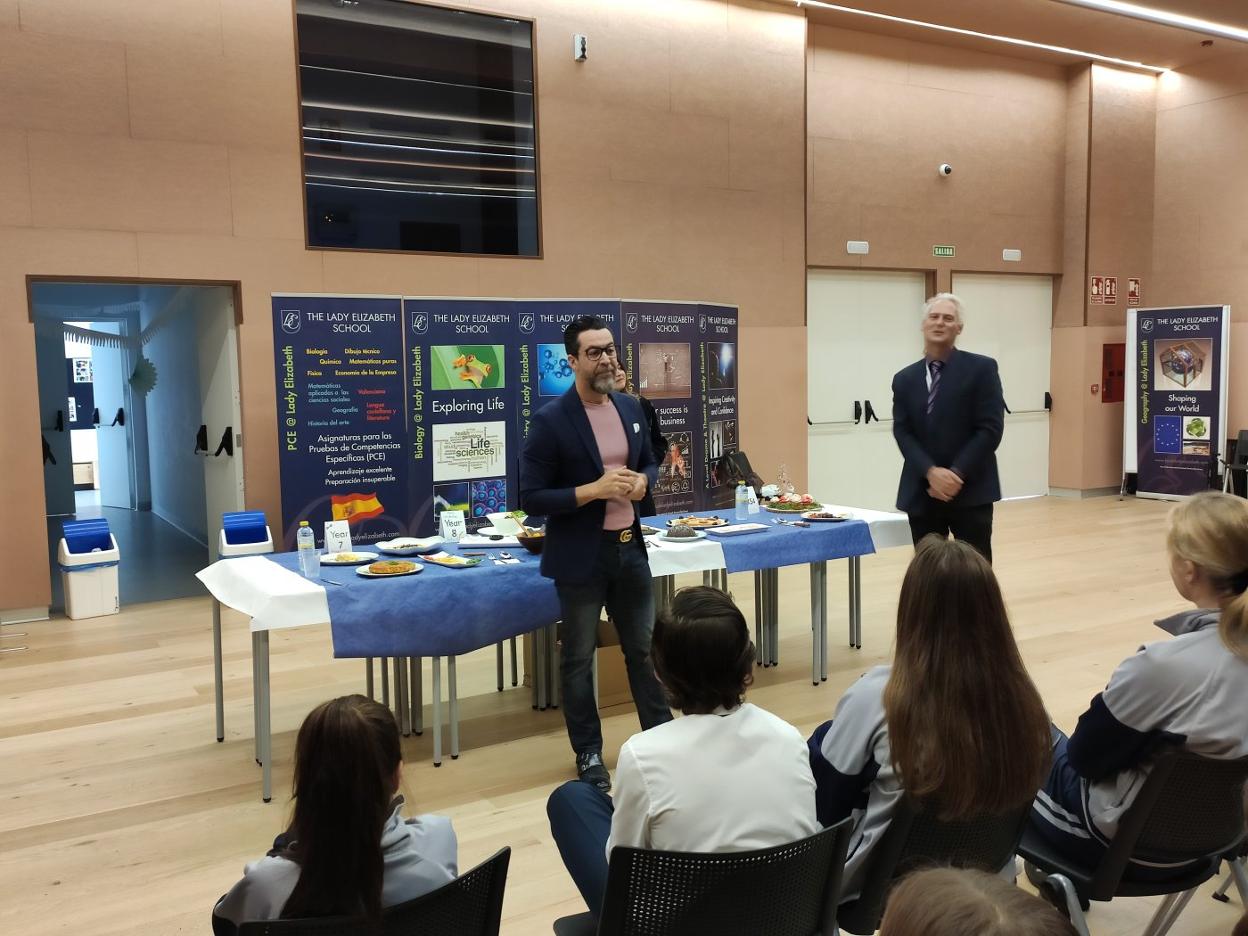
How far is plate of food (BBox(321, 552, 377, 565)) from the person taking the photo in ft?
13.0

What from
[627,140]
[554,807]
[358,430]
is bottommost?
[554,807]

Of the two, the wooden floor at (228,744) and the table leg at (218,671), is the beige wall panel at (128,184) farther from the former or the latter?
the table leg at (218,671)

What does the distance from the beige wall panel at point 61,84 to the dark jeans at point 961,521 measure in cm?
539

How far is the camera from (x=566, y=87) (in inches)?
309

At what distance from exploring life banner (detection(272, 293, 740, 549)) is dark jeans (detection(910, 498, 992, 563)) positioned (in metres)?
2.74

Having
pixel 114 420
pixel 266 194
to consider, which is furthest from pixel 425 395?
pixel 114 420

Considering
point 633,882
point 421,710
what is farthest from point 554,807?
point 421,710

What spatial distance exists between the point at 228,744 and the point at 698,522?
222 cm

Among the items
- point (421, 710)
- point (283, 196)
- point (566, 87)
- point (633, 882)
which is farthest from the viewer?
point (566, 87)

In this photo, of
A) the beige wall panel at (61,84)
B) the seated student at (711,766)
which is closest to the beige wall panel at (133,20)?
the beige wall panel at (61,84)

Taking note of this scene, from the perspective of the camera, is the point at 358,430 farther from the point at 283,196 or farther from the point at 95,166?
the point at 95,166

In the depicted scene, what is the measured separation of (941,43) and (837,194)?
2.04 metres

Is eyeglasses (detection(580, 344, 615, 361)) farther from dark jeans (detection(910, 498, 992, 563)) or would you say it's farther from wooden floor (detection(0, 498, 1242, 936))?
dark jeans (detection(910, 498, 992, 563))

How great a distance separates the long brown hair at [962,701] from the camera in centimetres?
176
